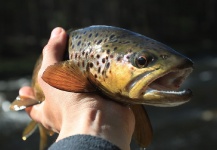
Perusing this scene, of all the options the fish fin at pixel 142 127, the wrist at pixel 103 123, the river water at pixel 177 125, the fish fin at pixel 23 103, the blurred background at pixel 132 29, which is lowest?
the blurred background at pixel 132 29

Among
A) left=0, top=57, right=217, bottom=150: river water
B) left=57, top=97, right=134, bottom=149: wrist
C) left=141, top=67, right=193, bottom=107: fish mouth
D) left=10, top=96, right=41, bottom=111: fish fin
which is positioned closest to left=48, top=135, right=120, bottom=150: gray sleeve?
left=57, top=97, right=134, bottom=149: wrist

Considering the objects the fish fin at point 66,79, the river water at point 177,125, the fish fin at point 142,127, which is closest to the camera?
the fish fin at point 66,79

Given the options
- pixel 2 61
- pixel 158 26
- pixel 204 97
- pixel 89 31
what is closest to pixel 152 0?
pixel 158 26

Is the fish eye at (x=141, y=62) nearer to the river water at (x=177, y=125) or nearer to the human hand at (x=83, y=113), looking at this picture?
the human hand at (x=83, y=113)

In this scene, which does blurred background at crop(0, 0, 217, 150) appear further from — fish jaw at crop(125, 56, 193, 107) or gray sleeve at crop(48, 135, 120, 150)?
gray sleeve at crop(48, 135, 120, 150)

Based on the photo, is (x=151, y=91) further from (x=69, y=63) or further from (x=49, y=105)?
(x=49, y=105)

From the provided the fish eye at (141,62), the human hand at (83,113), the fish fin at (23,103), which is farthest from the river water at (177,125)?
the fish eye at (141,62)

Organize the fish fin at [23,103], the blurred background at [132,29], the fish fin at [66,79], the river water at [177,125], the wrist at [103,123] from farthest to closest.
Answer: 1. the blurred background at [132,29]
2. the river water at [177,125]
3. the fish fin at [23,103]
4. the fish fin at [66,79]
5. the wrist at [103,123]

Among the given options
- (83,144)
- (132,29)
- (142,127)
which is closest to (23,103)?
(142,127)
